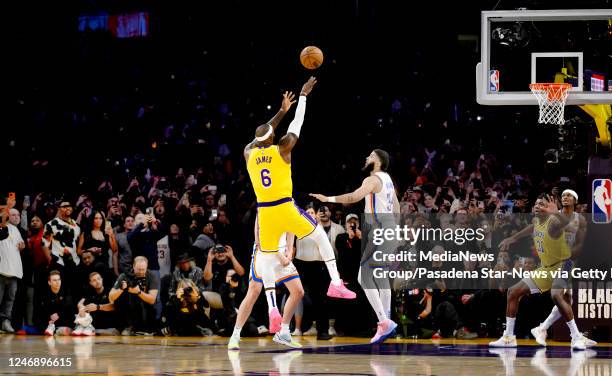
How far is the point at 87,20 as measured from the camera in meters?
32.0

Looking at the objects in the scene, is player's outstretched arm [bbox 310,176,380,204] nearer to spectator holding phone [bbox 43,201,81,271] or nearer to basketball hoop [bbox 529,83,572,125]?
basketball hoop [bbox 529,83,572,125]

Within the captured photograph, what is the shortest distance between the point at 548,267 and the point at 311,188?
7.59m

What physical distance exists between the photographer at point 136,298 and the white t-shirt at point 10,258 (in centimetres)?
167

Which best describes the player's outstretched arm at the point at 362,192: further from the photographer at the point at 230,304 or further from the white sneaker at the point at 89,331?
the white sneaker at the point at 89,331

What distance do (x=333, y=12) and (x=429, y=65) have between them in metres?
2.91

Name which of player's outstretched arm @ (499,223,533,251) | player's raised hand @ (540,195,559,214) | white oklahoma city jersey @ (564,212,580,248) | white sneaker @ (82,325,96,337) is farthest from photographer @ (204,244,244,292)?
white oklahoma city jersey @ (564,212,580,248)

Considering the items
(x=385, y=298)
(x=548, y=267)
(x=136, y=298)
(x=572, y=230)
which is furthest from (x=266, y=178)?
(x=136, y=298)

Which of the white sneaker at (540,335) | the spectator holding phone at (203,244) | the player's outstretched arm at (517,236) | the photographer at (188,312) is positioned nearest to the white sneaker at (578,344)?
the white sneaker at (540,335)

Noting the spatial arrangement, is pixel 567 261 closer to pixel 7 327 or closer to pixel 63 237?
pixel 63 237

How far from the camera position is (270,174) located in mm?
11445

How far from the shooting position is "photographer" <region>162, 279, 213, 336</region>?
48.3 feet

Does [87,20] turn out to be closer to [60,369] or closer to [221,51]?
[221,51]

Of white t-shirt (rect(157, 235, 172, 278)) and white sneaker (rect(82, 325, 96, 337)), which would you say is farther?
white t-shirt (rect(157, 235, 172, 278))

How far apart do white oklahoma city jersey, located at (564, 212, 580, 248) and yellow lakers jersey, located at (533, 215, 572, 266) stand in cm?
31
